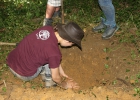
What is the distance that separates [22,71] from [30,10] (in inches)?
110

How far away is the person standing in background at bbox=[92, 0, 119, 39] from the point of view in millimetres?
4227

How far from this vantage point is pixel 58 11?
526cm

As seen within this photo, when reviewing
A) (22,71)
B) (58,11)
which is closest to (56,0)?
(58,11)

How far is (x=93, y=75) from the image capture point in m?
4.17

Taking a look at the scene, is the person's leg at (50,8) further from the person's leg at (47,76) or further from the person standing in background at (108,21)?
the person's leg at (47,76)

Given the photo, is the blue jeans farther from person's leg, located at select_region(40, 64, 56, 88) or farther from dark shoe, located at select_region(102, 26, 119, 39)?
person's leg, located at select_region(40, 64, 56, 88)

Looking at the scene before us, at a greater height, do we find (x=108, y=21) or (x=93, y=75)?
(x=108, y=21)

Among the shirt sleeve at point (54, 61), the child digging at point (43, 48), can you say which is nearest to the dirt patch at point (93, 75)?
the child digging at point (43, 48)

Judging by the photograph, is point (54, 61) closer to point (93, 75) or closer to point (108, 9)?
point (93, 75)

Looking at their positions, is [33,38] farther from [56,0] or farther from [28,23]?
[28,23]

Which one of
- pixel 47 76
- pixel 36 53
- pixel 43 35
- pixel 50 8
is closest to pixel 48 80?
pixel 47 76

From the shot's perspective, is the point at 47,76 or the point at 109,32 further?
the point at 109,32

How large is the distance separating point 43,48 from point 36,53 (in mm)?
182

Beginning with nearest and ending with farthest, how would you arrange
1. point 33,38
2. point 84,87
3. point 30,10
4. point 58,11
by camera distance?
point 33,38 < point 84,87 < point 58,11 < point 30,10
